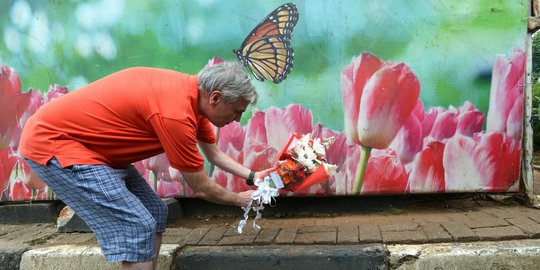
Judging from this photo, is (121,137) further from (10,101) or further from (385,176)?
(10,101)

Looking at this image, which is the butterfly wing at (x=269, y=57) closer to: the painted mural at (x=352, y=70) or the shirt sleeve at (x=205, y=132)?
the painted mural at (x=352, y=70)

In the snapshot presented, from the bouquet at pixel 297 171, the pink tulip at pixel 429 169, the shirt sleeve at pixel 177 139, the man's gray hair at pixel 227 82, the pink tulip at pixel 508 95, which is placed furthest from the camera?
the pink tulip at pixel 429 169

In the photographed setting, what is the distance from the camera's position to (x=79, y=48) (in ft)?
12.1

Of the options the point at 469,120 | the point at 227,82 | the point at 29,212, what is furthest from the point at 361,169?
the point at 29,212

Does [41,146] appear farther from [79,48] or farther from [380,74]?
[380,74]

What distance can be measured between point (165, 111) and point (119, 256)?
28.3 inches

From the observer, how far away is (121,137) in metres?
2.10

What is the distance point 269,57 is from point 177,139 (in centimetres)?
170

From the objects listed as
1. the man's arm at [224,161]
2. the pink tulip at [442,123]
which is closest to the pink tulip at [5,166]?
the man's arm at [224,161]

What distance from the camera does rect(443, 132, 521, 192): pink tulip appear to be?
11.0ft

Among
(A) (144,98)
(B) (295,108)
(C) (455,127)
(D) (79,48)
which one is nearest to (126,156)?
(A) (144,98)

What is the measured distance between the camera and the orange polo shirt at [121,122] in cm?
200

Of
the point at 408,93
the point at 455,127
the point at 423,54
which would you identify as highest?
the point at 423,54

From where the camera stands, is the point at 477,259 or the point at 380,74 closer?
the point at 477,259
